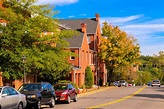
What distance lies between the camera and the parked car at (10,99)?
17.1 meters

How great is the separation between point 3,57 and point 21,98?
8.50 meters

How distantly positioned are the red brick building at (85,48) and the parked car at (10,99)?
32.5 meters

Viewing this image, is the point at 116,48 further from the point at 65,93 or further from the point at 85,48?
the point at 65,93

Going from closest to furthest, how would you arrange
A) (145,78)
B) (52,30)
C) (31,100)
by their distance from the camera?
(31,100), (52,30), (145,78)

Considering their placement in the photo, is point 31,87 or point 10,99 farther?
point 31,87

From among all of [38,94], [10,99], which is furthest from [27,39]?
[10,99]

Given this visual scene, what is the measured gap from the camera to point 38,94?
849 inches

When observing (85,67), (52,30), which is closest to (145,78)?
(85,67)

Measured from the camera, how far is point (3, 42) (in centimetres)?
2667

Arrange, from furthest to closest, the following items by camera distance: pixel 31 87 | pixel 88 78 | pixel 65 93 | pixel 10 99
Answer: pixel 88 78, pixel 65 93, pixel 31 87, pixel 10 99

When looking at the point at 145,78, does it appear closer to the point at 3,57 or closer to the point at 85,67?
the point at 85,67

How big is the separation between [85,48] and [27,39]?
1294 inches

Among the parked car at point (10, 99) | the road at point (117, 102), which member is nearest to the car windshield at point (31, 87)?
the road at point (117, 102)

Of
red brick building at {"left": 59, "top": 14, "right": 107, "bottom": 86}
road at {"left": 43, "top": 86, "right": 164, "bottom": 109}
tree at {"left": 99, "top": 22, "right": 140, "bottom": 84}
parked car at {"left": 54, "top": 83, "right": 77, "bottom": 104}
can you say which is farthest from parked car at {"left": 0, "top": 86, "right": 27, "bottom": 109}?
tree at {"left": 99, "top": 22, "right": 140, "bottom": 84}
